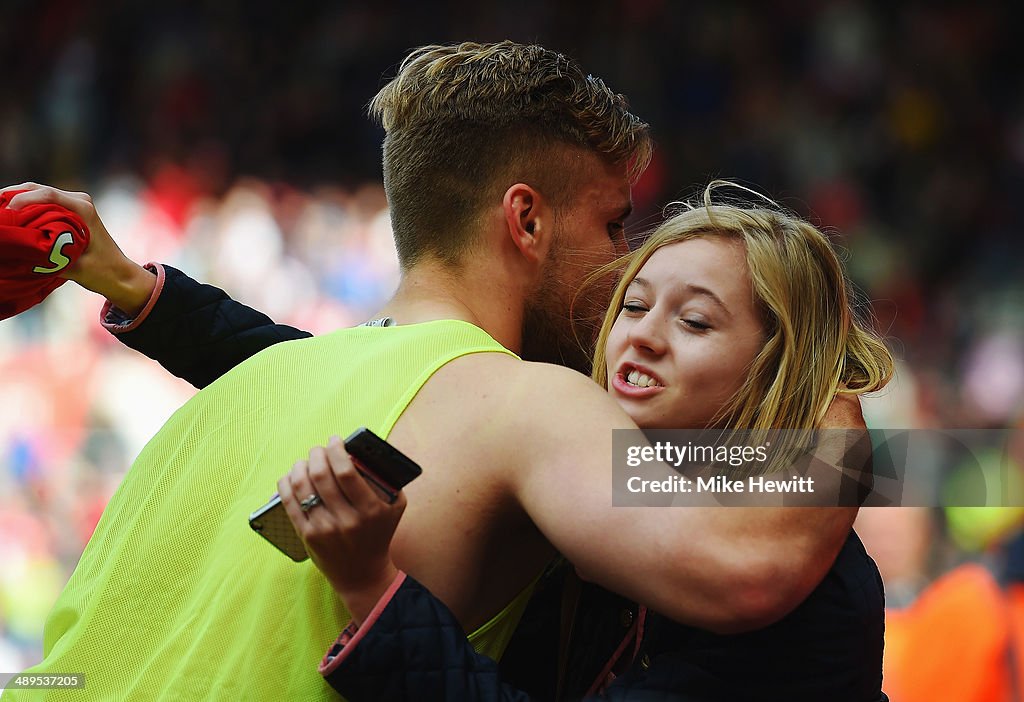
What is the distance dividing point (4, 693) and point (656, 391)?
105 cm

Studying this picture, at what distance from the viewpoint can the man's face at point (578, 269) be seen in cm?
220

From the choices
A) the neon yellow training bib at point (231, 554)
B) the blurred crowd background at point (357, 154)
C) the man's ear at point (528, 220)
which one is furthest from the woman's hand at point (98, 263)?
the blurred crowd background at point (357, 154)

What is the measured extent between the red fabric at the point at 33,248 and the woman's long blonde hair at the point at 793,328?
860mm

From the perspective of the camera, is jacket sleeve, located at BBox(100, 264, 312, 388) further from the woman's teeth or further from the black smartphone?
the black smartphone

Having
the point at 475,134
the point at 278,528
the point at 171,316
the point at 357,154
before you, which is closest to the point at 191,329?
the point at 171,316

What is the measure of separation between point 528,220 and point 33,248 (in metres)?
0.77

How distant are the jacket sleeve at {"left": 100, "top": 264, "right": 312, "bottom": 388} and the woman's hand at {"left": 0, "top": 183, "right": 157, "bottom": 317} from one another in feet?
0.09

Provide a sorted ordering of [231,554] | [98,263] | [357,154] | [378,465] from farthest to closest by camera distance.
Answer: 1. [357,154]
2. [98,263]
3. [231,554]
4. [378,465]

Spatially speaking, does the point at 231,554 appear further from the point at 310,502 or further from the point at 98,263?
the point at 98,263

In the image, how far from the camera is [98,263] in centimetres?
216

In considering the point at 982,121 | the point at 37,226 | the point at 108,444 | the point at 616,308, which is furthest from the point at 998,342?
the point at 37,226

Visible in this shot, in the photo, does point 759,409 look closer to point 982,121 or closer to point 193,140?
point 982,121

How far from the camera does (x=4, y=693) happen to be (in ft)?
6.25

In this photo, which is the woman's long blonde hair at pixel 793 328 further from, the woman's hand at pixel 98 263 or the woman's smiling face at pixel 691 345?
the woman's hand at pixel 98 263
